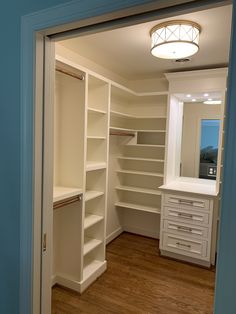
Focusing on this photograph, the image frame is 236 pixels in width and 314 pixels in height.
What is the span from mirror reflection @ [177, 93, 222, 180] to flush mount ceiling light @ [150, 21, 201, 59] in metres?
1.38

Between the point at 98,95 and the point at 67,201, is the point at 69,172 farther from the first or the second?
the point at 98,95

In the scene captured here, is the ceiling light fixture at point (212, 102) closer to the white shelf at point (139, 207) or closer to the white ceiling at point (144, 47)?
the white ceiling at point (144, 47)

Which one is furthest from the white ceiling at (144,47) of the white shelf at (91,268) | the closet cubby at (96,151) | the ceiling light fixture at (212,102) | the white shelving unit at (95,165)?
the white shelf at (91,268)

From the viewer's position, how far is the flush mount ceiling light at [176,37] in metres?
1.88

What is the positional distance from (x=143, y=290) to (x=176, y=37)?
8.12 ft

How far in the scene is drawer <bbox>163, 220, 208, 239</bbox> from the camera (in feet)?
9.59

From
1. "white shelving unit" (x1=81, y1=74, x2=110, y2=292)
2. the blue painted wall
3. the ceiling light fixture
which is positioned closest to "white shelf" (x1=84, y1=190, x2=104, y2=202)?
"white shelving unit" (x1=81, y1=74, x2=110, y2=292)

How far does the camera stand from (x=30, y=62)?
1.07 m

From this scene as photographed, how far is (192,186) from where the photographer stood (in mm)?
3252

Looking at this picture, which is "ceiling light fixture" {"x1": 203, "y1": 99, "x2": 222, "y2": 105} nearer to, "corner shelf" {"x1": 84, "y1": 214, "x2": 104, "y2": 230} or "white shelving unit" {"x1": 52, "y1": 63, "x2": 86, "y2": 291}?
"white shelving unit" {"x1": 52, "y1": 63, "x2": 86, "y2": 291}

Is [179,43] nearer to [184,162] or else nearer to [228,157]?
[228,157]

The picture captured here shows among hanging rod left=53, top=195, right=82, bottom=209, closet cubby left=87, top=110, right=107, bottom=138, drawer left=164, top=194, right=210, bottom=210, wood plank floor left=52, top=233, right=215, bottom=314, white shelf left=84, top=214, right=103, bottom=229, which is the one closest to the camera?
hanging rod left=53, top=195, right=82, bottom=209

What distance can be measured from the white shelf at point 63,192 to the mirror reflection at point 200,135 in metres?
2.03

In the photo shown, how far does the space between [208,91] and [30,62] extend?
2.56m
